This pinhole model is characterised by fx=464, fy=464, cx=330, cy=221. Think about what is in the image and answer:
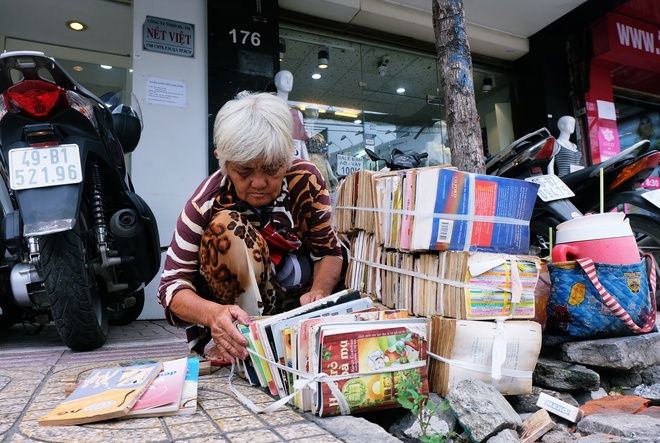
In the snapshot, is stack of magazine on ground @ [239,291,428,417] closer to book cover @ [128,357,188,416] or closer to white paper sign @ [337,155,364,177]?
book cover @ [128,357,188,416]

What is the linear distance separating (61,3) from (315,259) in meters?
4.31

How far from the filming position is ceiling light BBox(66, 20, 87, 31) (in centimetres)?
489

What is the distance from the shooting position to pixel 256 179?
5.58ft

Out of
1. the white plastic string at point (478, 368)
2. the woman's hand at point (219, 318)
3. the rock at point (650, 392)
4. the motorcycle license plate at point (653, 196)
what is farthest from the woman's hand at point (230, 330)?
the motorcycle license plate at point (653, 196)

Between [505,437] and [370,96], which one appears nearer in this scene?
[505,437]

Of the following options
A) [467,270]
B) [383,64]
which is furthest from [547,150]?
[383,64]

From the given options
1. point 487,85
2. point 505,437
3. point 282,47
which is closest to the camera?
point 505,437

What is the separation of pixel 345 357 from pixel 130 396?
0.57 m

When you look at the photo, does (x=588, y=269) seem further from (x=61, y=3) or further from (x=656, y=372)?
(x=61, y=3)

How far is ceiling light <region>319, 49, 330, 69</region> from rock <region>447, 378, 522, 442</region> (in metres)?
5.02

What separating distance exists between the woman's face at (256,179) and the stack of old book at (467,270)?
16.7 inches

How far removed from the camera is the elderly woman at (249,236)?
162 centimetres

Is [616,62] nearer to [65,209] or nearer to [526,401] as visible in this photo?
[526,401]

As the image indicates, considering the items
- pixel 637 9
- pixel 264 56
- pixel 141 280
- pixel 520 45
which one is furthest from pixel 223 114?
pixel 637 9
